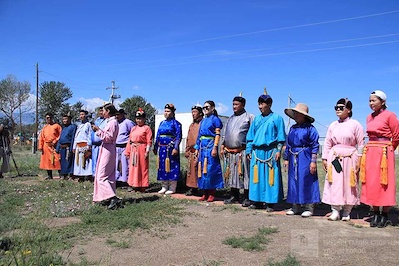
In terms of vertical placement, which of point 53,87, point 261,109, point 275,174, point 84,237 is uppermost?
point 53,87

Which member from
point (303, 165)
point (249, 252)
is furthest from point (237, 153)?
point (249, 252)

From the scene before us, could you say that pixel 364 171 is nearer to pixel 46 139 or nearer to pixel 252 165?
pixel 252 165

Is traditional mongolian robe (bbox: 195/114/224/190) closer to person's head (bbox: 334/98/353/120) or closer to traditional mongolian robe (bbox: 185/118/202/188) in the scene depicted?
traditional mongolian robe (bbox: 185/118/202/188)

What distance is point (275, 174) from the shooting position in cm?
627

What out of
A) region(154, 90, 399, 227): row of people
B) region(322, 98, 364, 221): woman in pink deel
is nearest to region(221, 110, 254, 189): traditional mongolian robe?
region(154, 90, 399, 227): row of people

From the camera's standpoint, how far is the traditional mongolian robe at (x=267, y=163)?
246 inches

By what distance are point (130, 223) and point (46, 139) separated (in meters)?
6.05

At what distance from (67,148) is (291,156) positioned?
6.25 meters

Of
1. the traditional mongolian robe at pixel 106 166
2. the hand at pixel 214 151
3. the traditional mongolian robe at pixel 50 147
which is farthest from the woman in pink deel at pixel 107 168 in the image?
the traditional mongolian robe at pixel 50 147

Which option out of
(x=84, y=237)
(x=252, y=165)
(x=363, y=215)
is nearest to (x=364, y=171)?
(x=363, y=215)

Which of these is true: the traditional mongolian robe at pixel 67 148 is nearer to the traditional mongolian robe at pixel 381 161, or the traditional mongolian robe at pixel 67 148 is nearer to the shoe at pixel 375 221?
the traditional mongolian robe at pixel 381 161

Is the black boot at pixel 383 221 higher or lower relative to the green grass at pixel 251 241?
higher

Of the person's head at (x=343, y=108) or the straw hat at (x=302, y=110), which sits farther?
the straw hat at (x=302, y=110)

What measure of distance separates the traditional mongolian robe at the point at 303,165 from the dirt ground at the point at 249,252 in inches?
13.3
